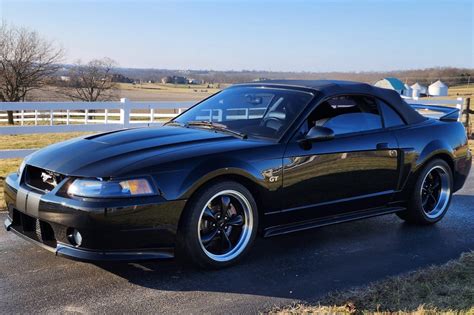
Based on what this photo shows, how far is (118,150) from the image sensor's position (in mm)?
4355

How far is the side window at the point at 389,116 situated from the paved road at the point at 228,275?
119cm

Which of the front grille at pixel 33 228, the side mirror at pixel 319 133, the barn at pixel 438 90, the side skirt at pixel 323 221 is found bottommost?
the side skirt at pixel 323 221

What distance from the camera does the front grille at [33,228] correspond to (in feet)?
13.4

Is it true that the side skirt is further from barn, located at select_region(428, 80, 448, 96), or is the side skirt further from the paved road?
barn, located at select_region(428, 80, 448, 96)

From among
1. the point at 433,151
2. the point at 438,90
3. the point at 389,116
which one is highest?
the point at 438,90

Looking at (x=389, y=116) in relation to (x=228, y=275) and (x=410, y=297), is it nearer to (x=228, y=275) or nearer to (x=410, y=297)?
(x=410, y=297)

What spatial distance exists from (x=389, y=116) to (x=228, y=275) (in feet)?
8.37

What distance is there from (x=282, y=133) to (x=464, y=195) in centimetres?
435

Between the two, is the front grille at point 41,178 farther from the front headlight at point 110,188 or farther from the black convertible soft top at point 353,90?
the black convertible soft top at point 353,90

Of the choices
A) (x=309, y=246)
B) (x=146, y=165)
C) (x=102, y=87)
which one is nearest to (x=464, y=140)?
(x=309, y=246)

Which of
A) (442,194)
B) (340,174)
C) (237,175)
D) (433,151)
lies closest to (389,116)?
(433,151)

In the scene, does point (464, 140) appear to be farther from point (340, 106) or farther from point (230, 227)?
point (230, 227)

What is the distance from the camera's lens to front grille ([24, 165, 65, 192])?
4.21 meters

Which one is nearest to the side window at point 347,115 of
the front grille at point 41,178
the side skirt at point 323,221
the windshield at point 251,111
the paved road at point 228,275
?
the windshield at point 251,111
